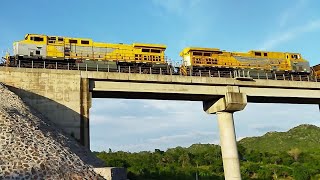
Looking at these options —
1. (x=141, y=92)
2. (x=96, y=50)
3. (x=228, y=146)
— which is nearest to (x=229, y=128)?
(x=228, y=146)

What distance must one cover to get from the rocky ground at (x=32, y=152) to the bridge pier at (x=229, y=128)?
1372 cm

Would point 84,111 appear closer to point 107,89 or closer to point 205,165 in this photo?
point 107,89

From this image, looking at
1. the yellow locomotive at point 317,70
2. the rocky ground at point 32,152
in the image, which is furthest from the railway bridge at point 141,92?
the yellow locomotive at point 317,70

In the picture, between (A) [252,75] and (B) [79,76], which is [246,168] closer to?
(A) [252,75]

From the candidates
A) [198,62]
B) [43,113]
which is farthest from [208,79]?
[43,113]

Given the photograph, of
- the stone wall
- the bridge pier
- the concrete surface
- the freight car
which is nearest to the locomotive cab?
the concrete surface

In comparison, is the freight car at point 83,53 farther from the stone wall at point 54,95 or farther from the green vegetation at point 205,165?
the green vegetation at point 205,165

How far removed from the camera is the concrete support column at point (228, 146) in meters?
28.4

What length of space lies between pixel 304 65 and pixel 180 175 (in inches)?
1801

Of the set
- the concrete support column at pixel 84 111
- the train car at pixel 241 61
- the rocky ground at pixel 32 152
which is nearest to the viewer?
the rocky ground at pixel 32 152

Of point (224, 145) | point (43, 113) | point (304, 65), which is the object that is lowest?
point (224, 145)

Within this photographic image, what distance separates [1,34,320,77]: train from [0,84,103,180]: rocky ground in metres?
9.32

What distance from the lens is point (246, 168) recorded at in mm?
83688

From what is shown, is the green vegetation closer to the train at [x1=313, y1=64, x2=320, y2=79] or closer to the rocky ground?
the train at [x1=313, y1=64, x2=320, y2=79]
